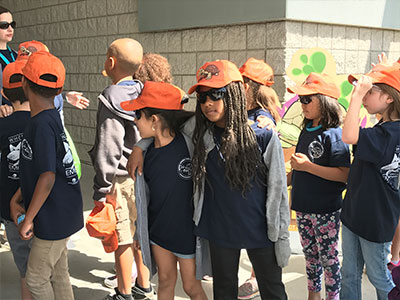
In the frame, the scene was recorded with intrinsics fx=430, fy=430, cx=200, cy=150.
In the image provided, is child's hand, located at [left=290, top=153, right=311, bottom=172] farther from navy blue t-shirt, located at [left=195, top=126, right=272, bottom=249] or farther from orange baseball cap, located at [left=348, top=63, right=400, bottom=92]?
orange baseball cap, located at [left=348, top=63, right=400, bottom=92]

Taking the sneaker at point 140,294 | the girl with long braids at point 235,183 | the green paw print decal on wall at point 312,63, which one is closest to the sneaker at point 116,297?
the sneaker at point 140,294

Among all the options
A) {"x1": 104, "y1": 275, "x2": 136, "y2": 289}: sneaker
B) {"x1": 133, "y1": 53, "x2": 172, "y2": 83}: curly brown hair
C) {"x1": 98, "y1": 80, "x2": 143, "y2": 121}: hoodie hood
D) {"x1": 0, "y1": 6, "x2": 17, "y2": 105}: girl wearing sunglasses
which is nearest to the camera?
{"x1": 98, "y1": 80, "x2": 143, "y2": 121}: hoodie hood

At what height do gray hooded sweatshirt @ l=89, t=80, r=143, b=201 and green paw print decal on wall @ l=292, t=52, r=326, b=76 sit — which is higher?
green paw print decal on wall @ l=292, t=52, r=326, b=76

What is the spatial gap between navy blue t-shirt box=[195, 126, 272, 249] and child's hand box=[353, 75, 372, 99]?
504 millimetres

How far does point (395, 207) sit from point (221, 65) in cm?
123

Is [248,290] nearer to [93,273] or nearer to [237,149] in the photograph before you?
[93,273]

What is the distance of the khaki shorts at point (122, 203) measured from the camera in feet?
9.60

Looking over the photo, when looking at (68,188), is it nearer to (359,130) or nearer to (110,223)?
(110,223)

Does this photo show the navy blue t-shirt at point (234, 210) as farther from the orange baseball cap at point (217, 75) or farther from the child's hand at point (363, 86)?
the child's hand at point (363, 86)

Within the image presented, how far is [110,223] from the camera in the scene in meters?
2.76

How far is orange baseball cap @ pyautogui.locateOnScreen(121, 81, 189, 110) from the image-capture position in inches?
87.7

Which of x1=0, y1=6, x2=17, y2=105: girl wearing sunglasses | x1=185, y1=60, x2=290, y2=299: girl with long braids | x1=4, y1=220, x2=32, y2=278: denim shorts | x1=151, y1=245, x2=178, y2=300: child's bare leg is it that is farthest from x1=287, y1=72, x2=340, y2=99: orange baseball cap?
x1=0, y1=6, x2=17, y2=105: girl wearing sunglasses

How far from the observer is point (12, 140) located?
258 cm

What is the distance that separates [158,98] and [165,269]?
3.08ft
